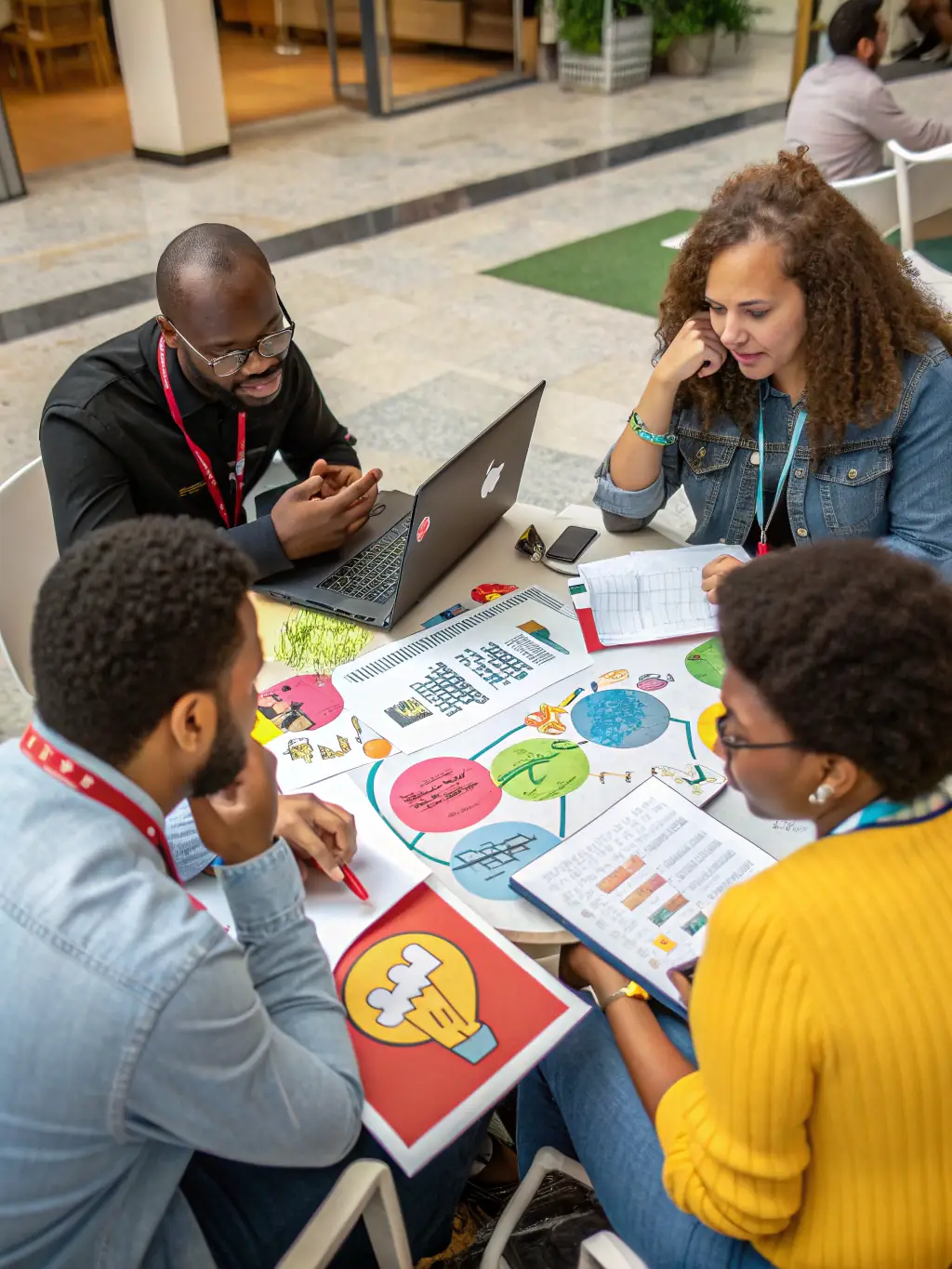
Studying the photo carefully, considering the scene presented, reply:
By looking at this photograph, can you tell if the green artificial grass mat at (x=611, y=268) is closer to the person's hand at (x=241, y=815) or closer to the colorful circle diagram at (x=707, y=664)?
the colorful circle diagram at (x=707, y=664)

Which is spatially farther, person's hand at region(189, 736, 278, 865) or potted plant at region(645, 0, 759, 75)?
potted plant at region(645, 0, 759, 75)

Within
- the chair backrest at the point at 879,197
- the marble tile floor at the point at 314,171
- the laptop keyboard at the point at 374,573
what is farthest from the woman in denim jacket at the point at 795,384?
the marble tile floor at the point at 314,171

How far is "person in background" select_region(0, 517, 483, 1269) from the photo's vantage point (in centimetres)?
99

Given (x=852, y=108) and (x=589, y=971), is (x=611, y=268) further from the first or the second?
(x=589, y=971)

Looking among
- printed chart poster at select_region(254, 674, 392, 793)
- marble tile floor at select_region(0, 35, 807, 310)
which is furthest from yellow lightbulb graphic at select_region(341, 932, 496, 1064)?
marble tile floor at select_region(0, 35, 807, 310)

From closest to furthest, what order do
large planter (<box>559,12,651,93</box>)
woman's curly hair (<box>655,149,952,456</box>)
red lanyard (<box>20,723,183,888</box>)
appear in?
red lanyard (<box>20,723,183,888</box>) < woman's curly hair (<box>655,149,952,456</box>) < large planter (<box>559,12,651,93</box>)

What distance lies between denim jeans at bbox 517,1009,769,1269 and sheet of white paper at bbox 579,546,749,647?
2.07ft

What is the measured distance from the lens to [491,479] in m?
1.96

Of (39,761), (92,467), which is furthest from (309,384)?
(39,761)

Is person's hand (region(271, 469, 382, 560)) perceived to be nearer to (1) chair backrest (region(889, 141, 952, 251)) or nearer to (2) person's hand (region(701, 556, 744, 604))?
(2) person's hand (region(701, 556, 744, 604))

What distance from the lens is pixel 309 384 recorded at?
7.98 ft

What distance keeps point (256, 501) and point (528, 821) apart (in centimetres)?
117

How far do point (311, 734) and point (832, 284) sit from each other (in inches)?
45.9

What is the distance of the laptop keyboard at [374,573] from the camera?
1925 millimetres
